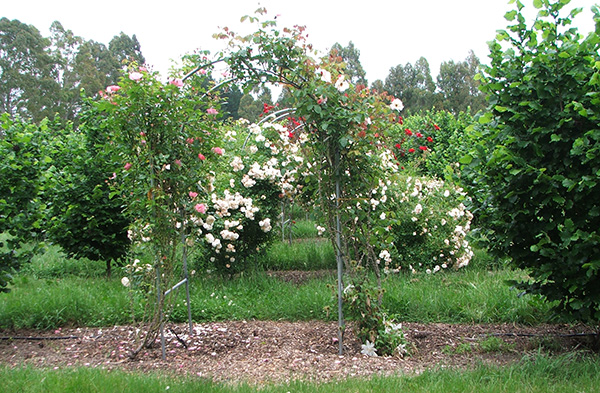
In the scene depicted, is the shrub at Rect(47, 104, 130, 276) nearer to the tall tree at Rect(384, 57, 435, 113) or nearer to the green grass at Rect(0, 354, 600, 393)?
the green grass at Rect(0, 354, 600, 393)

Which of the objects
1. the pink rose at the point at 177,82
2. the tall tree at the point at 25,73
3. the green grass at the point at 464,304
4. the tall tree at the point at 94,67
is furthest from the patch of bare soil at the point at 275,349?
the tall tree at the point at 25,73

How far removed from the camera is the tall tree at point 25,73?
29.6 metres

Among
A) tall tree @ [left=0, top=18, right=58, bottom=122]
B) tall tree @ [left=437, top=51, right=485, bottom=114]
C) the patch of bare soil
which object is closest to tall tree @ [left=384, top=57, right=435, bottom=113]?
tall tree @ [left=437, top=51, right=485, bottom=114]

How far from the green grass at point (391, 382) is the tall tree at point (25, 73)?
3069 centimetres

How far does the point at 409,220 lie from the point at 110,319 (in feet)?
12.9

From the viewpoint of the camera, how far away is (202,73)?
4133mm

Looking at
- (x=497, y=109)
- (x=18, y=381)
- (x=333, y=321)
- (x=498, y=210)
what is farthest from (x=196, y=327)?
(x=497, y=109)

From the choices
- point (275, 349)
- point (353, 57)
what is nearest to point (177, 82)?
point (275, 349)

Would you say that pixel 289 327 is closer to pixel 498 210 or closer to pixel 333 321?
pixel 333 321

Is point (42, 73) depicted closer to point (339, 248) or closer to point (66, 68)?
point (66, 68)

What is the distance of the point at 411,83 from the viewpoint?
34.7m

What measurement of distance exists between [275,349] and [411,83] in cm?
3325

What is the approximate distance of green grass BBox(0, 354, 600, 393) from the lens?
2.77 m

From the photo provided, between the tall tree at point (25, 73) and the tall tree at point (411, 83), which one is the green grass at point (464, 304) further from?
the tall tree at point (25, 73)
